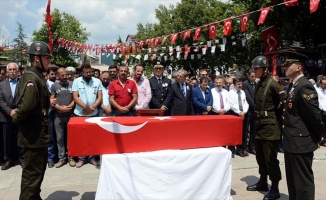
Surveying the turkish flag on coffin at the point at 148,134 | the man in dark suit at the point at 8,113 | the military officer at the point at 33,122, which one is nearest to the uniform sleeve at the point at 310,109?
the turkish flag on coffin at the point at 148,134

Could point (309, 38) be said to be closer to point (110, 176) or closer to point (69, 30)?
point (110, 176)

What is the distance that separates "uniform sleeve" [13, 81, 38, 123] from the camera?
3.47 meters

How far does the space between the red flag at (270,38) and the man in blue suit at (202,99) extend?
1340cm

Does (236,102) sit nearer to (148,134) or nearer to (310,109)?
(310,109)

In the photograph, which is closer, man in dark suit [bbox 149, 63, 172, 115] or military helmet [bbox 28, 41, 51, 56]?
military helmet [bbox 28, 41, 51, 56]

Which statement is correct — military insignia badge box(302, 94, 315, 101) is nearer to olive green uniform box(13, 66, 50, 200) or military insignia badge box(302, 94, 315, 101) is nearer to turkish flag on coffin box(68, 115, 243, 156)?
turkish flag on coffin box(68, 115, 243, 156)

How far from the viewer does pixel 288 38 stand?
61.3 ft

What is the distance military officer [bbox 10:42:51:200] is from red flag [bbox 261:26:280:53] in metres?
17.2

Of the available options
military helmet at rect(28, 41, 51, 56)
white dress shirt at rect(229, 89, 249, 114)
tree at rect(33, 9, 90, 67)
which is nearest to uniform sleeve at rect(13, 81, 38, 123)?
military helmet at rect(28, 41, 51, 56)

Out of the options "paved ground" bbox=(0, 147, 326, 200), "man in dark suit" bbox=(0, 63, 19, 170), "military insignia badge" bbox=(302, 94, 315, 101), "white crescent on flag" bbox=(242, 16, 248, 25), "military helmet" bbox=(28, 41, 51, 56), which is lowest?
"paved ground" bbox=(0, 147, 326, 200)

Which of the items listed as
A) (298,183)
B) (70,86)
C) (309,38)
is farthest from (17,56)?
(298,183)

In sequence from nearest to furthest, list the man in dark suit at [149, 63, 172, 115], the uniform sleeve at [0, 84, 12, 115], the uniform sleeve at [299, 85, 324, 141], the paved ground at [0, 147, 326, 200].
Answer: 1. the uniform sleeve at [299, 85, 324, 141]
2. the paved ground at [0, 147, 326, 200]
3. the uniform sleeve at [0, 84, 12, 115]
4. the man in dark suit at [149, 63, 172, 115]

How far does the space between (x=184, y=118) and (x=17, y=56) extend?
18.2m

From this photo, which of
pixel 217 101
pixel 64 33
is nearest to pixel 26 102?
pixel 217 101
